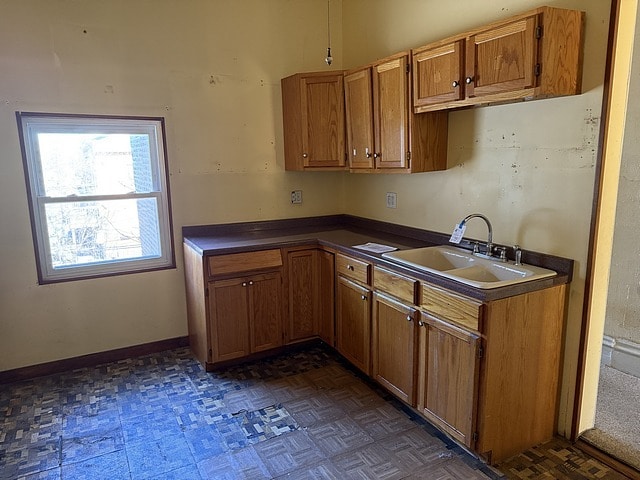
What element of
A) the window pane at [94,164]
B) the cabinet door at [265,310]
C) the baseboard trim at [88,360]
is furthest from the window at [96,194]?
the cabinet door at [265,310]

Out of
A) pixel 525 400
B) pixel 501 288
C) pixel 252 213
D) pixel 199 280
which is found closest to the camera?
pixel 501 288

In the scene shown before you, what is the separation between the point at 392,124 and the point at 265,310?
1.59m

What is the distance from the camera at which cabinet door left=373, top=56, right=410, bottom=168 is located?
2740mm

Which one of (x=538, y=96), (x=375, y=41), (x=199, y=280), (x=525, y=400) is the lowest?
(x=525, y=400)

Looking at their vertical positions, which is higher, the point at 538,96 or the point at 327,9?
the point at 327,9

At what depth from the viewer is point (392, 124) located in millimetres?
2865

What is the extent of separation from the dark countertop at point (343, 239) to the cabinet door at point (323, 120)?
60 centimetres

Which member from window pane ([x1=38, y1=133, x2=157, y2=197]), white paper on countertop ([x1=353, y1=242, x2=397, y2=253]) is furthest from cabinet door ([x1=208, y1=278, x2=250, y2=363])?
window pane ([x1=38, y1=133, x2=157, y2=197])

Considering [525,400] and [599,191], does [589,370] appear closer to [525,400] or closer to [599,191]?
[525,400]

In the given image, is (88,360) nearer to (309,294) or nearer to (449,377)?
(309,294)

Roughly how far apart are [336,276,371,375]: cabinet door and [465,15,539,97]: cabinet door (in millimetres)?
1359

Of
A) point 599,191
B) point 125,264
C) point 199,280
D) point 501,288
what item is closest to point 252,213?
point 199,280

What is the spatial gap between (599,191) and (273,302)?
2.17 m

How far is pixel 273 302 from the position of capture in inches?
129
